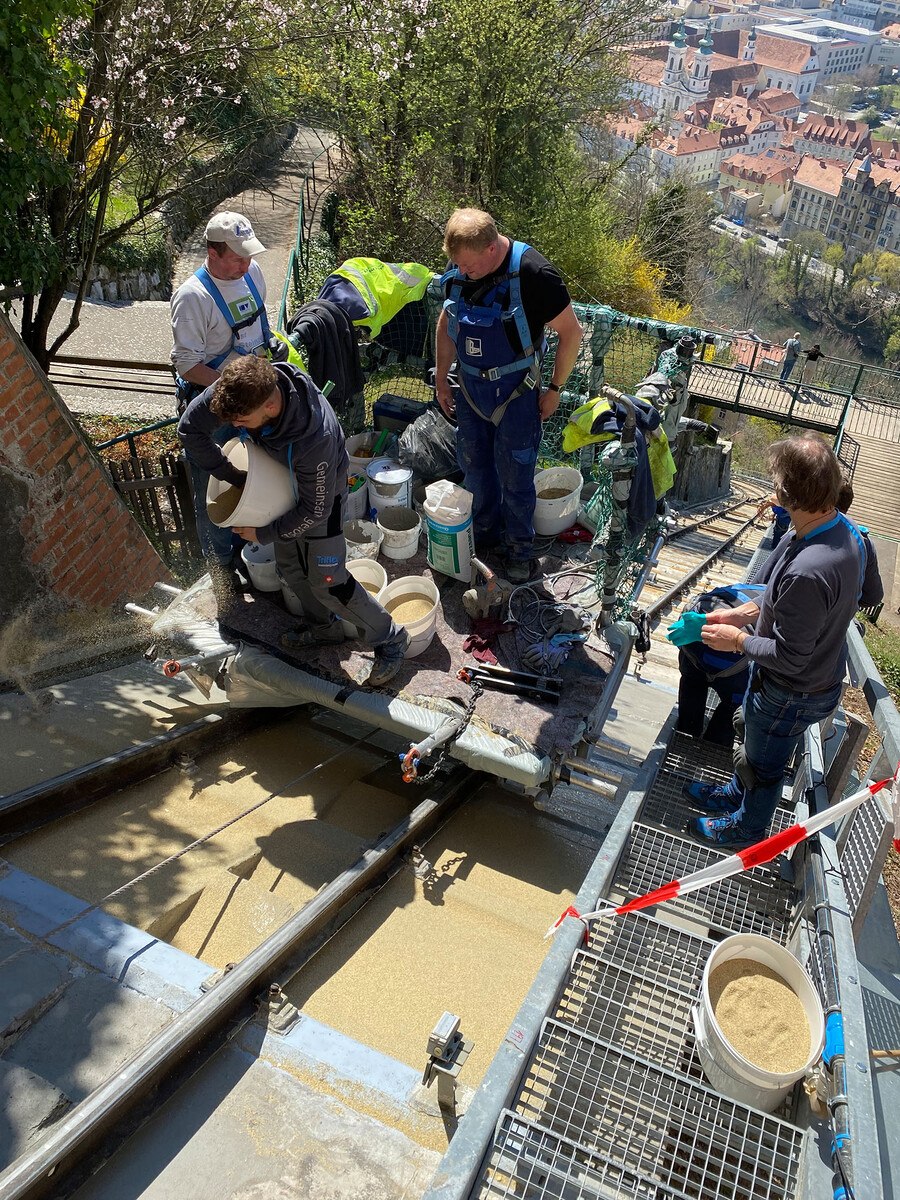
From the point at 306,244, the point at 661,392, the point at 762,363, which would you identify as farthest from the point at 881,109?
the point at 661,392

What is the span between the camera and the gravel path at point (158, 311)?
10.7m

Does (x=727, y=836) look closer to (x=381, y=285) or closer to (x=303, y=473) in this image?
(x=303, y=473)

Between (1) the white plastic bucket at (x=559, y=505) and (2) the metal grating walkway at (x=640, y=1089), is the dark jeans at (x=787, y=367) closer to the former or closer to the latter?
(1) the white plastic bucket at (x=559, y=505)

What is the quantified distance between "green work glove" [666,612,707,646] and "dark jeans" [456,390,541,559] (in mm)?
1496

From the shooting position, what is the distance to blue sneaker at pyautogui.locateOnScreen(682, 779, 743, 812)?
11.6 feet

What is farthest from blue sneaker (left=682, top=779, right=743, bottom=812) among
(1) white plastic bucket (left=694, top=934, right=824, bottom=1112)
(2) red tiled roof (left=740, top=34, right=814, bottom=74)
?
(2) red tiled roof (left=740, top=34, right=814, bottom=74)

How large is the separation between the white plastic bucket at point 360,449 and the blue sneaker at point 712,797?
10.5ft

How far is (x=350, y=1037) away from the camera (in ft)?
9.23

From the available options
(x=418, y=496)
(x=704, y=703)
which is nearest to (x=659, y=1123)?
(x=704, y=703)

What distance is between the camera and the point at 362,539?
17.6ft

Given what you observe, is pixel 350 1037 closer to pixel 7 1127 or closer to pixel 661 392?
pixel 7 1127

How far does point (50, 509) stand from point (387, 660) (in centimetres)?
232

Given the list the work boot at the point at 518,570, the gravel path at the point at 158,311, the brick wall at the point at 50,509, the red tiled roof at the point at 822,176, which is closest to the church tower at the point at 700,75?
the red tiled roof at the point at 822,176

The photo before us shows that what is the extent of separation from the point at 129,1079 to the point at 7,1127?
0.32 metres
